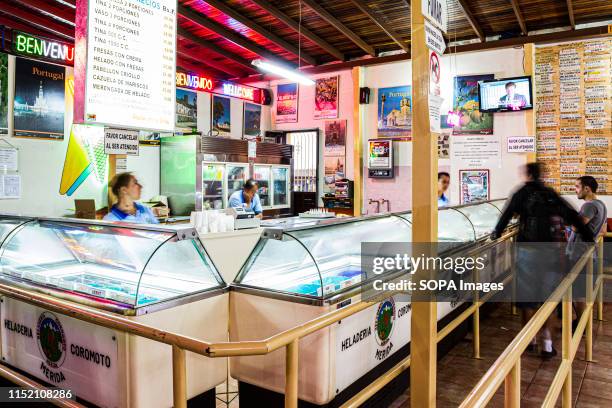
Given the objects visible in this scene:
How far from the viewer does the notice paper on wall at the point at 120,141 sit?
167 inches

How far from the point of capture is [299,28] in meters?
8.52

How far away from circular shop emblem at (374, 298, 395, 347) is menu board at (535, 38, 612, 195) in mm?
5908

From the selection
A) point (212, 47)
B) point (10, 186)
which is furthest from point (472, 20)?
point (10, 186)

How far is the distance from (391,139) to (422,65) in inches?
285

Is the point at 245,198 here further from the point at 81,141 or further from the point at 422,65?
the point at 422,65

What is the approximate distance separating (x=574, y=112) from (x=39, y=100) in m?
8.63

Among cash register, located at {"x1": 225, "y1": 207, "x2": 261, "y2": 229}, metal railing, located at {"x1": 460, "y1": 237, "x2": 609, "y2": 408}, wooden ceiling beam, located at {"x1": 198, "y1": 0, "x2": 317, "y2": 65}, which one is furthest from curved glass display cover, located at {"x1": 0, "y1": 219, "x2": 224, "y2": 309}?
wooden ceiling beam, located at {"x1": 198, "y1": 0, "x2": 317, "y2": 65}

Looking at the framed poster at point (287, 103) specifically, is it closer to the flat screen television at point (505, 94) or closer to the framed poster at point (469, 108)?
the framed poster at point (469, 108)

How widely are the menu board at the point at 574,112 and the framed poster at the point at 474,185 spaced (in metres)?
0.96

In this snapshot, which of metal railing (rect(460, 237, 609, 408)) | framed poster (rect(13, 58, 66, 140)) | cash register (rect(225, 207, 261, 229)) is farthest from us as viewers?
framed poster (rect(13, 58, 66, 140))

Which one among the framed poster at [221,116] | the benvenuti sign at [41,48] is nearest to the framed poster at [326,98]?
the framed poster at [221,116]

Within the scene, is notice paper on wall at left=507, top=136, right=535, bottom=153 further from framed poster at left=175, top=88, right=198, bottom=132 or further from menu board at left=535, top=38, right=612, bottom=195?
framed poster at left=175, top=88, right=198, bottom=132

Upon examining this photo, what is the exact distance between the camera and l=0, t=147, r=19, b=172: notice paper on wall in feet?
22.2

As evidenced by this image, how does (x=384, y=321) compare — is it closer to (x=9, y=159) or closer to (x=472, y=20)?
(x=9, y=159)
